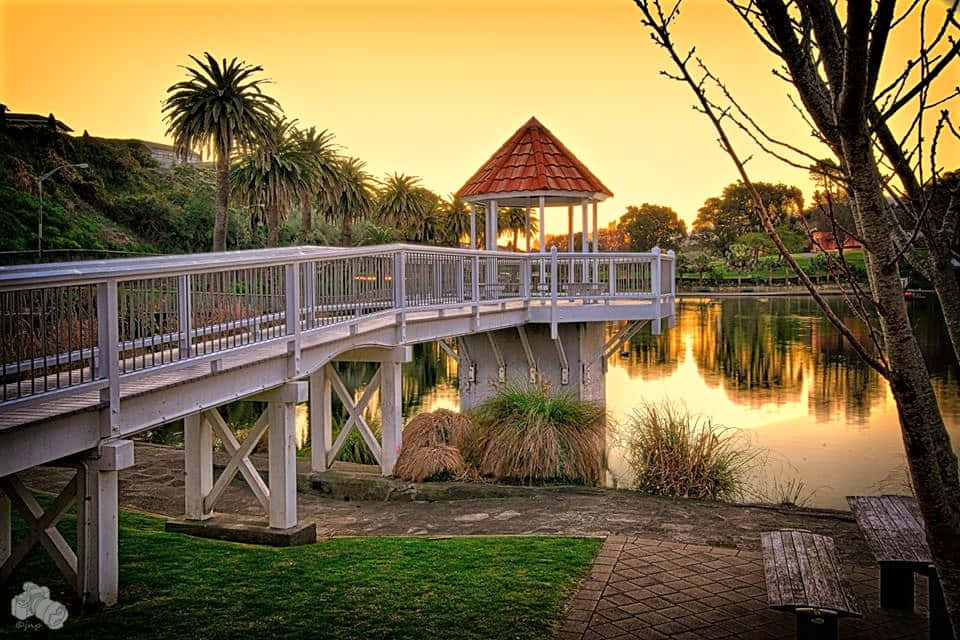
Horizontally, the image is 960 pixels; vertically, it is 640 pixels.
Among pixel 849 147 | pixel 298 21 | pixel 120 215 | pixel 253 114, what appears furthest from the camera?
pixel 120 215

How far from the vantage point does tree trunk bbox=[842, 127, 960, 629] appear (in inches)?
117

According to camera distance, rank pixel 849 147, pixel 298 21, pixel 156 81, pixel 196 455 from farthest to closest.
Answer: pixel 156 81 → pixel 298 21 → pixel 196 455 → pixel 849 147

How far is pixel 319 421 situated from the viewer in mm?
12367

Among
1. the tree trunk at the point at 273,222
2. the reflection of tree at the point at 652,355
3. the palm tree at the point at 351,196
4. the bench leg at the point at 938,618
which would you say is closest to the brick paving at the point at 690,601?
the bench leg at the point at 938,618

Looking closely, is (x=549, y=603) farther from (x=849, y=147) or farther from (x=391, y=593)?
(x=849, y=147)

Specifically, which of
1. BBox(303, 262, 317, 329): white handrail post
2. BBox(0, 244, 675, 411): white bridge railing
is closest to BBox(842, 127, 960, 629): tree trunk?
BBox(0, 244, 675, 411): white bridge railing

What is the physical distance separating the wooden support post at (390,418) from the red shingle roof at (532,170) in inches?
316

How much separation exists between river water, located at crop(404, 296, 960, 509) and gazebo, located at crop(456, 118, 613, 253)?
488cm

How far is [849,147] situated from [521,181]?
1657 centimetres

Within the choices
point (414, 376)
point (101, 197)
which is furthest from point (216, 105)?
point (101, 197)

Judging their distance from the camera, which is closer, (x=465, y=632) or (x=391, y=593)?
(x=465, y=632)

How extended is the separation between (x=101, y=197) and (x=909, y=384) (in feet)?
181

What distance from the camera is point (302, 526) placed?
873 cm

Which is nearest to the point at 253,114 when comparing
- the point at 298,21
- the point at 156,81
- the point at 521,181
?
the point at 298,21
